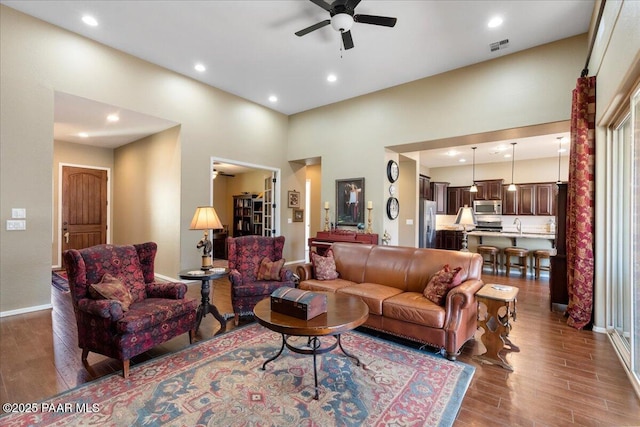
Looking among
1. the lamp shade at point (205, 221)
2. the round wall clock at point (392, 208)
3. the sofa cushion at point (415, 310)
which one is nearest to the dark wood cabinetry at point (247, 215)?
the round wall clock at point (392, 208)

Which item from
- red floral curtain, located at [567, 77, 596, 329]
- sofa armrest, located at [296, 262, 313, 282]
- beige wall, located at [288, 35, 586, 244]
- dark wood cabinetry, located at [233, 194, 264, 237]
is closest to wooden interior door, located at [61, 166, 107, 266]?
dark wood cabinetry, located at [233, 194, 264, 237]

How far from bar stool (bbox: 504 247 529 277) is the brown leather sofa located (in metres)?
3.93

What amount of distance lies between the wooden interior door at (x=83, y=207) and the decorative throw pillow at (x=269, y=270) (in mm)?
5666

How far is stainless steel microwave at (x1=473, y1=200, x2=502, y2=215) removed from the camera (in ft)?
28.7

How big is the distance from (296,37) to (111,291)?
3.85 m

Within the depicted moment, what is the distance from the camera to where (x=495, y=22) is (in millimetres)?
3783

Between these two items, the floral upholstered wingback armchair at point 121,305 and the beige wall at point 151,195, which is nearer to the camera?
the floral upholstered wingback armchair at point 121,305

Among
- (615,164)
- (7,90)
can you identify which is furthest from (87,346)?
(615,164)

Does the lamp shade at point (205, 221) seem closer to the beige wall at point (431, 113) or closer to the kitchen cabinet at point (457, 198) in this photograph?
the beige wall at point (431, 113)

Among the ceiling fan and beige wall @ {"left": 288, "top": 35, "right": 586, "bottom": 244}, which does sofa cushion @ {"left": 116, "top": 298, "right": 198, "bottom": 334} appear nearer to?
the ceiling fan

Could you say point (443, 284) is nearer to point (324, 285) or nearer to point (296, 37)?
point (324, 285)

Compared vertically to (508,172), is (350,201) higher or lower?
lower

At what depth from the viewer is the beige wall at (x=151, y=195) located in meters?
5.57

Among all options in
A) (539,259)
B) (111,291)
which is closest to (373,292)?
(111,291)
